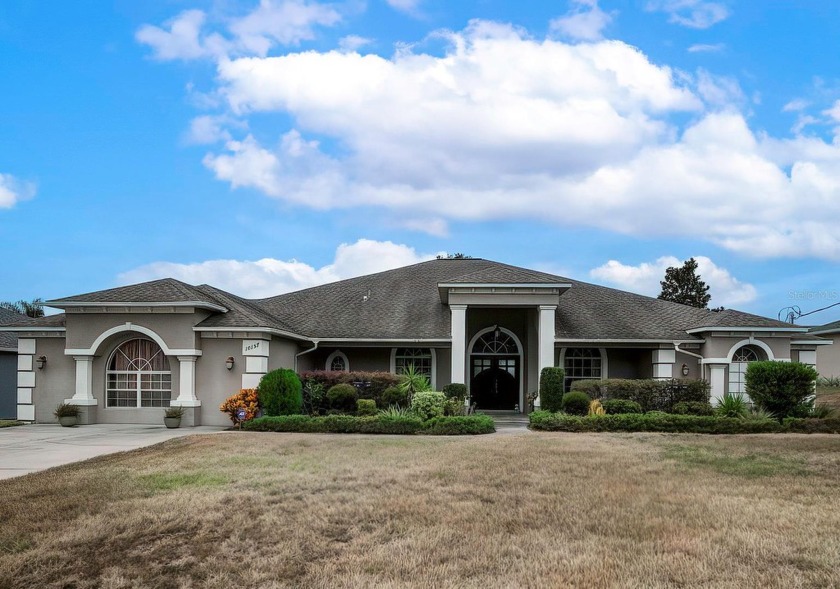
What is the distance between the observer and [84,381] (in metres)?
18.7

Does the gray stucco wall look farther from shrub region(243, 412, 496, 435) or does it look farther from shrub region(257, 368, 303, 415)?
shrub region(243, 412, 496, 435)

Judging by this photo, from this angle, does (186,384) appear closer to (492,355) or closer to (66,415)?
(66,415)

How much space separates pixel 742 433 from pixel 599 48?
9829 millimetres

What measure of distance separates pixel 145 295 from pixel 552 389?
11.8 meters

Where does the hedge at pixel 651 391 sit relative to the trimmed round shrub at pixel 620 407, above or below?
above

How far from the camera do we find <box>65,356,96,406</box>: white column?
1861 cm

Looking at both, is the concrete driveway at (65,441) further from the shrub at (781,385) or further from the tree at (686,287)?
the tree at (686,287)

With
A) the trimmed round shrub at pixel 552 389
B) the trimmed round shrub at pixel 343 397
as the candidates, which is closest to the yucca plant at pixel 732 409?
the trimmed round shrub at pixel 552 389

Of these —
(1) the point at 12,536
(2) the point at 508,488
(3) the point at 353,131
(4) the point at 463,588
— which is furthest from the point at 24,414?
(4) the point at 463,588

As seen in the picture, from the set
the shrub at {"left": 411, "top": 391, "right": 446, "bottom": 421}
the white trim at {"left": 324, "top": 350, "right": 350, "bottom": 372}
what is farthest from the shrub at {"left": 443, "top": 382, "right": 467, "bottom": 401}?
the white trim at {"left": 324, "top": 350, "right": 350, "bottom": 372}

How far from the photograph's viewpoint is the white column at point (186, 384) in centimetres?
1806

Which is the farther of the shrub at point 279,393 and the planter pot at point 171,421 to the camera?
the planter pot at point 171,421

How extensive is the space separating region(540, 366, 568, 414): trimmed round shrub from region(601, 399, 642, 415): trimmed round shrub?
1.33m

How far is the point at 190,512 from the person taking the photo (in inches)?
290
